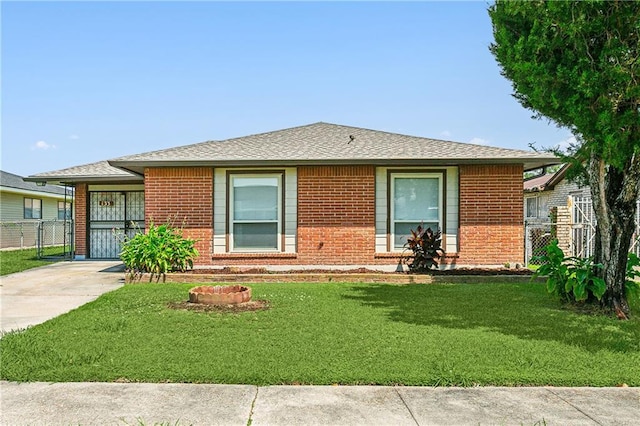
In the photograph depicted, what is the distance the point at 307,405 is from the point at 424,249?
7.68 metres

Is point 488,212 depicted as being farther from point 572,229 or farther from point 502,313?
point 572,229

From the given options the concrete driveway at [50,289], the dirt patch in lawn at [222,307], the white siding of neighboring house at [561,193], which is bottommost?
the concrete driveway at [50,289]

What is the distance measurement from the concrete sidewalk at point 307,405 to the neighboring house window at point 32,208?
89.3 ft

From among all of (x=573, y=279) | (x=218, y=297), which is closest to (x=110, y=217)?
(x=218, y=297)

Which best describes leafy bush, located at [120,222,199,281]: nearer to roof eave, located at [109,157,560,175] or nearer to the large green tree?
roof eave, located at [109,157,560,175]

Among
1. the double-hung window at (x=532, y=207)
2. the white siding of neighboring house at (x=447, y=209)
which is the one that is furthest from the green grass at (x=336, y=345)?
the double-hung window at (x=532, y=207)

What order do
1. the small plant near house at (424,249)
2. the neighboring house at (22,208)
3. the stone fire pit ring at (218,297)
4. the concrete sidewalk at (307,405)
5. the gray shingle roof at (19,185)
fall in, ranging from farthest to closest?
the gray shingle roof at (19,185) < the neighboring house at (22,208) < the small plant near house at (424,249) < the stone fire pit ring at (218,297) < the concrete sidewalk at (307,405)

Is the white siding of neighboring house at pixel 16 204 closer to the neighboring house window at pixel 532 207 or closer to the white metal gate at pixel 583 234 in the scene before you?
the white metal gate at pixel 583 234

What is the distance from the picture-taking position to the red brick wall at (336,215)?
1163cm

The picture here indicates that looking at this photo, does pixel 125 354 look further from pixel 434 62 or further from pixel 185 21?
pixel 434 62

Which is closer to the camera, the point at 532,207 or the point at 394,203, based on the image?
the point at 394,203

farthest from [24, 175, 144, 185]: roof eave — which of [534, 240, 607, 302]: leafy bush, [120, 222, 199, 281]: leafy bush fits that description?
[534, 240, 607, 302]: leafy bush

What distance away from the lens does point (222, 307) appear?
7344mm

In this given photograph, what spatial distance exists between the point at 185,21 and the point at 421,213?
732cm
